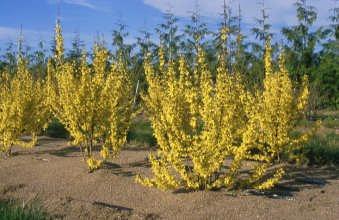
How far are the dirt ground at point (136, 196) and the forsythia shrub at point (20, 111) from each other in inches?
34.4

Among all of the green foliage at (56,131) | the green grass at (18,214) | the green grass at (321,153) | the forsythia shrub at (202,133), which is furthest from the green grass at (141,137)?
the green grass at (18,214)

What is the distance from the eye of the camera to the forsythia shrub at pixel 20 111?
9.87 metres

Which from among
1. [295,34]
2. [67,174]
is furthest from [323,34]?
[67,174]

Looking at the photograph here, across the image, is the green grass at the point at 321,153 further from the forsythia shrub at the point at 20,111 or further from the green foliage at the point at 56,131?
the green foliage at the point at 56,131

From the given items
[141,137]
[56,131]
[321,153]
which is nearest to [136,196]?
[321,153]

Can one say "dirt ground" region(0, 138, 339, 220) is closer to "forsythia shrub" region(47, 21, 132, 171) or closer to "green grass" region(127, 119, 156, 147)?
"forsythia shrub" region(47, 21, 132, 171)

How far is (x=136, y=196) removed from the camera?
23.2ft

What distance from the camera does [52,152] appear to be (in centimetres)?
1010

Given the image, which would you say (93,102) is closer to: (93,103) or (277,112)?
(93,103)

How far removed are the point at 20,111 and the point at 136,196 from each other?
3786 millimetres

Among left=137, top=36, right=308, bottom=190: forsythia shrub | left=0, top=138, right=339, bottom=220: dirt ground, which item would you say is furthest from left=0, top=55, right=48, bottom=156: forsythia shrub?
left=137, top=36, right=308, bottom=190: forsythia shrub

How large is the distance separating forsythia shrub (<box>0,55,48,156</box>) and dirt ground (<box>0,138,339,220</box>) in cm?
87

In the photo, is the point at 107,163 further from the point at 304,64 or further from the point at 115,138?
the point at 304,64

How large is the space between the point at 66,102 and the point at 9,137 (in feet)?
6.64
